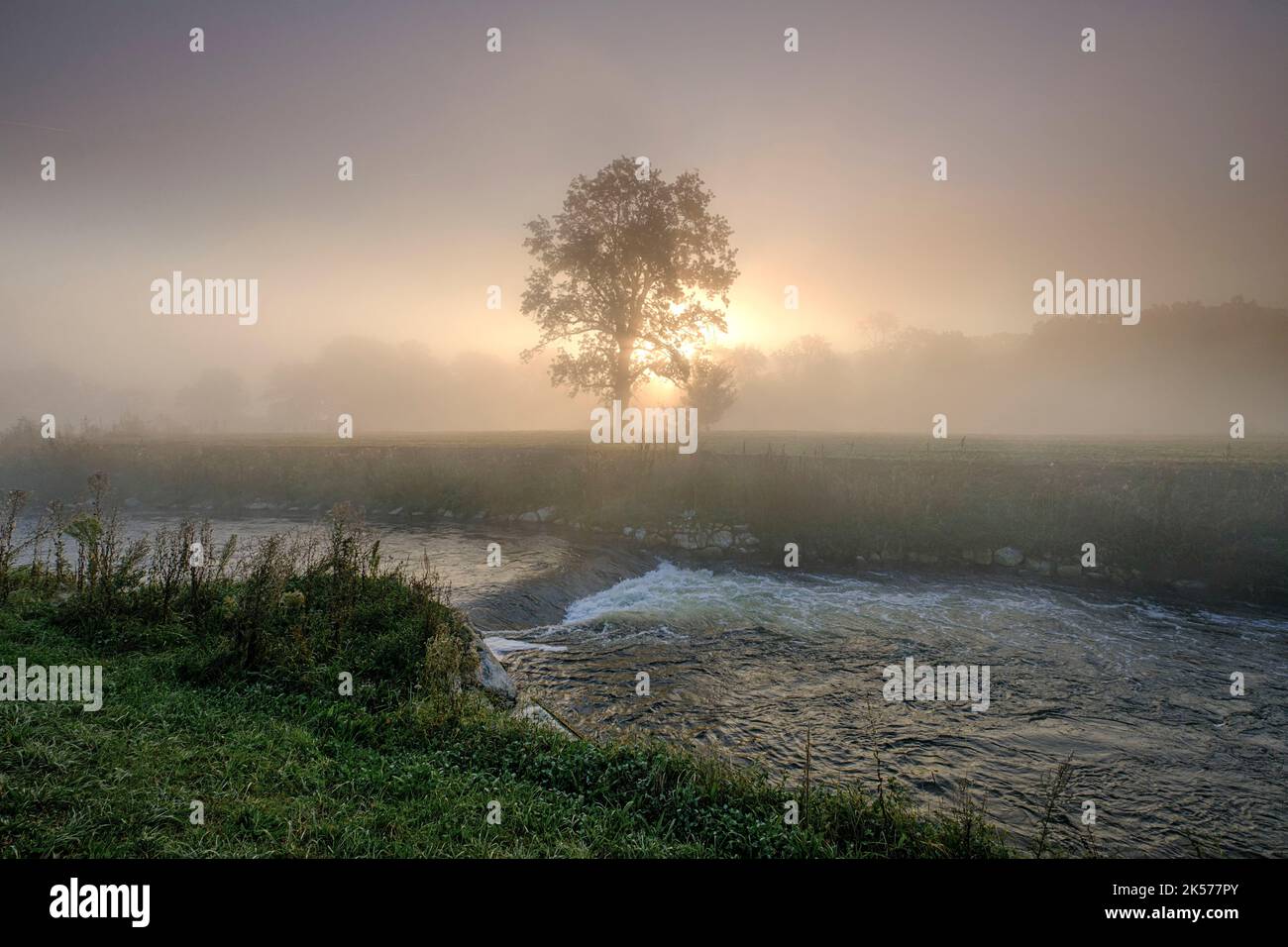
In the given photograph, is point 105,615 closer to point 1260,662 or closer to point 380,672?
point 380,672

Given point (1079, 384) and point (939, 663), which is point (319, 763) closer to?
point (939, 663)

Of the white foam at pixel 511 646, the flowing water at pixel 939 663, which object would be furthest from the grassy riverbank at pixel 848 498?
the white foam at pixel 511 646

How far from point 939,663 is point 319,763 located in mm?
12479

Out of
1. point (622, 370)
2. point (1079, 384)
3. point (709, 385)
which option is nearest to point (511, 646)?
point (622, 370)

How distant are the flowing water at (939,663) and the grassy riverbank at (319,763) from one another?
6.17ft

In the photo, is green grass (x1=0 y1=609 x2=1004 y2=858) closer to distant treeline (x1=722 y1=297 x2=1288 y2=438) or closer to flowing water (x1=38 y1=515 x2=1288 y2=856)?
flowing water (x1=38 y1=515 x2=1288 y2=856)

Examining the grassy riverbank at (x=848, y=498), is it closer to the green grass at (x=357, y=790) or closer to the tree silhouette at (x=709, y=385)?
the tree silhouette at (x=709, y=385)

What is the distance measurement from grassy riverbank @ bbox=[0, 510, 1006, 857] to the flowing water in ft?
6.17

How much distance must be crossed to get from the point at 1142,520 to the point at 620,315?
87.2ft

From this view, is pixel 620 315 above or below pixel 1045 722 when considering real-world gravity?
above

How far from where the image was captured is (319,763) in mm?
6547

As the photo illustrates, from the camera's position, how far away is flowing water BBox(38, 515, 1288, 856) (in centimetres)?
832
